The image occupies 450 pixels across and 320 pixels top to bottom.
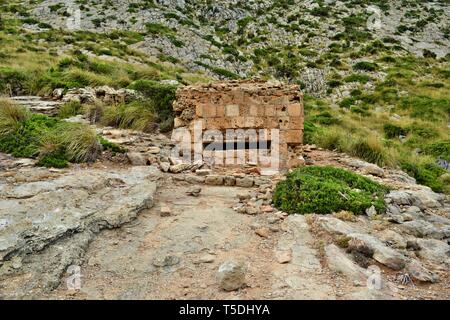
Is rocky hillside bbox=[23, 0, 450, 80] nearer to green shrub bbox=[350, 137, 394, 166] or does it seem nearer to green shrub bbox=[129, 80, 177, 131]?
green shrub bbox=[129, 80, 177, 131]

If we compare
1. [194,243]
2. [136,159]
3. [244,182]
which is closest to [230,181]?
[244,182]

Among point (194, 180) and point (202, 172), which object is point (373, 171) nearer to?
point (202, 172)

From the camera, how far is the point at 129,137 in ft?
32.3

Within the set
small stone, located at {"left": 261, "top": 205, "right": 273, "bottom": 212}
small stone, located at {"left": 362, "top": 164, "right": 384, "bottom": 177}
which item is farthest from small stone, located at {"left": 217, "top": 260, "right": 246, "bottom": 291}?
small stone, located at {"left": 362, "top": 164, "right": 384, "bottom": 177}

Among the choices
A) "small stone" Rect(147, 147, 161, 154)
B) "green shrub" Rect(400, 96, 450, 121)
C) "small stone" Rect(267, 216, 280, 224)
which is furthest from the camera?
"green shrub" Rect(400, 96, 450, 121)

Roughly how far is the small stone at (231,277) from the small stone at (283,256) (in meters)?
0.70

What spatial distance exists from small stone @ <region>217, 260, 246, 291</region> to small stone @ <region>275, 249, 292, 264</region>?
698mm

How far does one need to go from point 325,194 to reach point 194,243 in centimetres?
238

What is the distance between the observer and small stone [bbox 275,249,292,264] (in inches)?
183

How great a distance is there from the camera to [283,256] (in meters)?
4.75

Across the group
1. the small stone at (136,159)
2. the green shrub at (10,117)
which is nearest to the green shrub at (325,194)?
the small stone at (136,159)

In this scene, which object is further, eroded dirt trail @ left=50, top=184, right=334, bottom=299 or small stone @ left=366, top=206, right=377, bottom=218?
small stone @ left=366, top=206, right=377, bottom=218

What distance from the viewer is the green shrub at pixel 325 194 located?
6.18m

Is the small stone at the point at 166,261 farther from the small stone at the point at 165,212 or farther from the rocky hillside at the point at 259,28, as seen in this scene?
the rocky hillside at the point at 259,28
